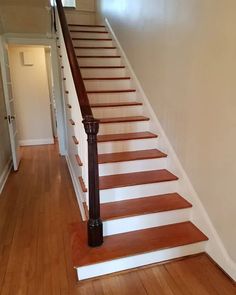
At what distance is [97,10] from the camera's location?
16.9ft

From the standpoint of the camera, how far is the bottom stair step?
172 centimetres

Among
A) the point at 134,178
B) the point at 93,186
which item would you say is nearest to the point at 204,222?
the point at 134,178

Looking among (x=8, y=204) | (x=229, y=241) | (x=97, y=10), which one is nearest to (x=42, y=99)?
(x=97, y=10)

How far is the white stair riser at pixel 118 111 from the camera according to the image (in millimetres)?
2920

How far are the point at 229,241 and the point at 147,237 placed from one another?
598mm

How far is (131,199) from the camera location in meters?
2.20

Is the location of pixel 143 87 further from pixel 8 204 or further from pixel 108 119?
pixel 8 204

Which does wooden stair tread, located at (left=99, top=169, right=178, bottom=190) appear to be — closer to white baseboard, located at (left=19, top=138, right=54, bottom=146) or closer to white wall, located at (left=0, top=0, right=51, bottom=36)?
white wall, located at (left=0, top=0, right=51, bottom=36)

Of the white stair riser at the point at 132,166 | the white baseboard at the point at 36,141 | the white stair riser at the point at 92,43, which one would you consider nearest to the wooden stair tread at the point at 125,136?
the white stair riser at the point at 132,166

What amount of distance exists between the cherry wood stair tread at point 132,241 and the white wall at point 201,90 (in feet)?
0.88

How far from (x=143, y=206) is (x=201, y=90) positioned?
1.06 m

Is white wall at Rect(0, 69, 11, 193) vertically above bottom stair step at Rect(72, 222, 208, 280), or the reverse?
white wall at Rect(0, 69, 11, 193)

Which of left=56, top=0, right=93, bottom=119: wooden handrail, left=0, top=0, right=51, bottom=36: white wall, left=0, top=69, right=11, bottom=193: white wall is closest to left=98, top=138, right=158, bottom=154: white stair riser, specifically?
left=56, top=0, right=93, bottom=119: wooden handrail

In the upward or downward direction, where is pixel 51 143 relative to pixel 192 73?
downward
